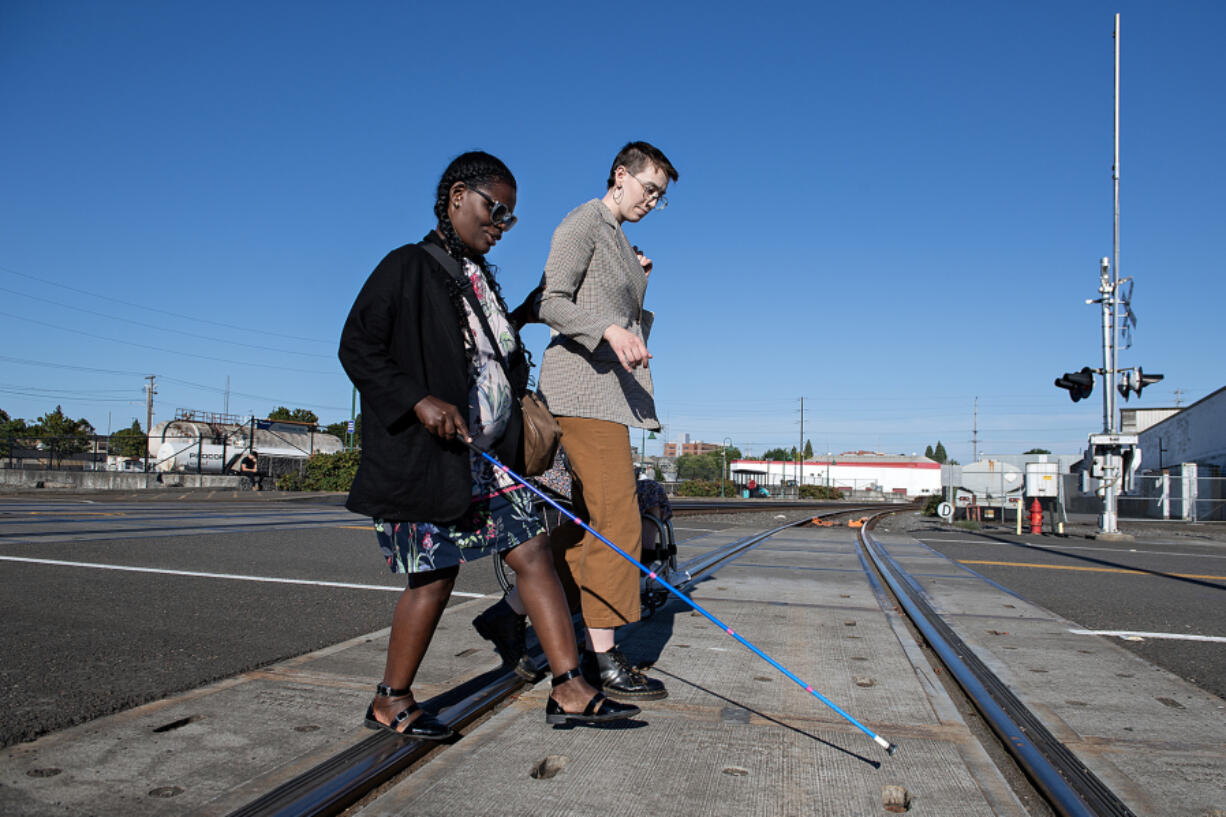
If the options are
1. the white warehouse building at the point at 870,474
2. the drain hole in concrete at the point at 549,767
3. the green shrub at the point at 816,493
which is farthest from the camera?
the white warehouse building at the point at 870,474

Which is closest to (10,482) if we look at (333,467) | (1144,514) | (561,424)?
(333,467)

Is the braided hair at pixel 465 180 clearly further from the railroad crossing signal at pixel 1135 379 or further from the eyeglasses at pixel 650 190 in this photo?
the railroad crossing signal at pixel 1135 379

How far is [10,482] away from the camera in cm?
3622

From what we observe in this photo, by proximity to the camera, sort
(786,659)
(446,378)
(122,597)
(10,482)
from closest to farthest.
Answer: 1. (446,378)
2. (786,659)
3. (122,597)
4. (10,482)

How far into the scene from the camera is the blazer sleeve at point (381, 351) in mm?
2324

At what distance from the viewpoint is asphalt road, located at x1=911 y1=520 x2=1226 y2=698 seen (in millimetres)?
4152

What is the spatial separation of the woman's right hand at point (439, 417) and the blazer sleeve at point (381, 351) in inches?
0.9

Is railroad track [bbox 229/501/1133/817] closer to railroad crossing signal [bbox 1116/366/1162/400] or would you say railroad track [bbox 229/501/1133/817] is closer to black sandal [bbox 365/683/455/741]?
black sandal [bbox 365/683/455/741]

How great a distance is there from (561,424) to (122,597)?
9.88 feet

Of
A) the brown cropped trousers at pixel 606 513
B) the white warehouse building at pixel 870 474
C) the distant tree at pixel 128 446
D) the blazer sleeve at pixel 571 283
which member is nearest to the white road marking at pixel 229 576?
the brown cropped trousers at pixel 606 513

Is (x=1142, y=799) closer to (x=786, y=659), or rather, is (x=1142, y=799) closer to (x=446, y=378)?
(x=786, y=659)

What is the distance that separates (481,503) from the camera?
254 cm

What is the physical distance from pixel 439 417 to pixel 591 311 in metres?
0.97

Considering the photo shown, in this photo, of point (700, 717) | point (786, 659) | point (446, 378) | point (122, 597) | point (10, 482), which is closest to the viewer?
point (446, 378)
